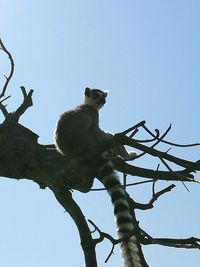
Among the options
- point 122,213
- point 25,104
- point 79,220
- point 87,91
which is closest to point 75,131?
point 25,104

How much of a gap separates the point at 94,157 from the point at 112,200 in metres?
0.66

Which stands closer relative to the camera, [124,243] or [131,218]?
[124,243]

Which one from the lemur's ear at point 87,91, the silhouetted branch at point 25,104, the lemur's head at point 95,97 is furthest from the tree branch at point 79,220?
the lemur's ear at point 87,91

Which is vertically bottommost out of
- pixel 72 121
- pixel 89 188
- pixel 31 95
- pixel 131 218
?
pixel 131 218

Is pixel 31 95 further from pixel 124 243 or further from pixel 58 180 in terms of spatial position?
pixel 124 243

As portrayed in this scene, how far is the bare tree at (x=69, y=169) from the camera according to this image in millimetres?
4980

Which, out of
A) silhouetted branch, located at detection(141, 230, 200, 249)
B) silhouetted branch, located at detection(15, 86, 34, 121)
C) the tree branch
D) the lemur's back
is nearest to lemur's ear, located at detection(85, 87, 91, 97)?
the lemur's back

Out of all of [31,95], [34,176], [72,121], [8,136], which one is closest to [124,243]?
[34,176]

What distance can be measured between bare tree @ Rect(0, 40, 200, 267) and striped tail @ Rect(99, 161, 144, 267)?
0.35ft

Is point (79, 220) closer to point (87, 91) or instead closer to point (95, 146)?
point (95, 146)

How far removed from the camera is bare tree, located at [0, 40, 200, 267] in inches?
196

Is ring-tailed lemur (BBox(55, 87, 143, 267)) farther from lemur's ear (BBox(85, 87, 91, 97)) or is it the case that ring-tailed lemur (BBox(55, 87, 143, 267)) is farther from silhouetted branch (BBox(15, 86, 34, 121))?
silhouetted branch (BBox(15, 86, 34, 121))

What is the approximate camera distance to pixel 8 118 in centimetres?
591

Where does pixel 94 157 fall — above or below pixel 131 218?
above
